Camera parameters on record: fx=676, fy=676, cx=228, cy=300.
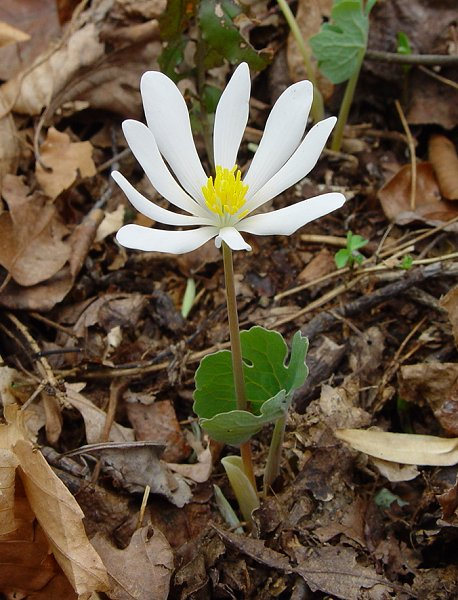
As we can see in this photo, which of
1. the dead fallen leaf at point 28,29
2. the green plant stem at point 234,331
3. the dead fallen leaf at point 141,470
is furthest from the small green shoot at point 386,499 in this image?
the dead fallen leaf at point 28,29

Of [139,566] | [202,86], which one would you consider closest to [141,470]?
[139,566]

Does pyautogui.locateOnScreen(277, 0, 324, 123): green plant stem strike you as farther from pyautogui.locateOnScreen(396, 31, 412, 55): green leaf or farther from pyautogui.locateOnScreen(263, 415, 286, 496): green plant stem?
pyautogui.locateOnScreen(263, 415, 286, 496): green plant stem

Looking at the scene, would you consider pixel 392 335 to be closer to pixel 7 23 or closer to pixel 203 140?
pixel 203 140

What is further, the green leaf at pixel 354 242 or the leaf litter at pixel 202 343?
the green leaf at pixel 354 242

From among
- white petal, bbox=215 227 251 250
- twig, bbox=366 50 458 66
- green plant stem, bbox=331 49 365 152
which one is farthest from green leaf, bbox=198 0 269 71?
white petal, bbox=215 227 251 250

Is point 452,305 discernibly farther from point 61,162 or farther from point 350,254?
point 61,162

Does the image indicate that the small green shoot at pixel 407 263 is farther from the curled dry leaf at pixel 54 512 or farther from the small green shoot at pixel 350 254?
the curled dry leaf at pixel 54 512
